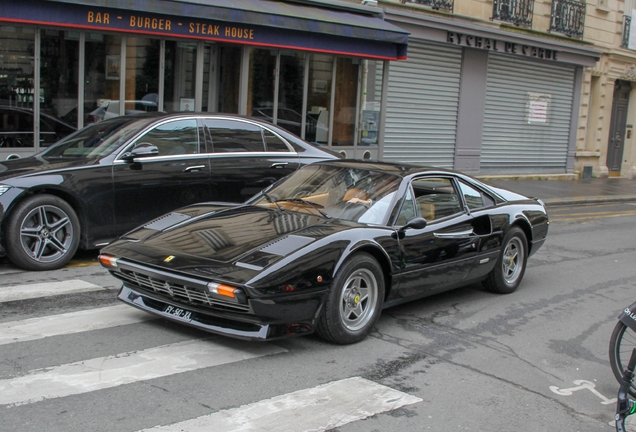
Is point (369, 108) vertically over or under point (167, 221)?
over

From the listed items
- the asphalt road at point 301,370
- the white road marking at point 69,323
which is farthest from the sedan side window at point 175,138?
the white road marking at point 69,323

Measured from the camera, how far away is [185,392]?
14.8ft

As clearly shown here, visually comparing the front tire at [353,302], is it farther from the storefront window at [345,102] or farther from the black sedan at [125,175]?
the storefront window at [345,102]

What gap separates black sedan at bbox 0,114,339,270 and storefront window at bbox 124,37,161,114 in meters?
4.76

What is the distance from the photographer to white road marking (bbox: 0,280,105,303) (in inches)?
256

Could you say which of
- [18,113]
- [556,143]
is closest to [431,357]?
[18,113]

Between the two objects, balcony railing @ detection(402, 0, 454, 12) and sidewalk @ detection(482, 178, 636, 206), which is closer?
sidewalk @ detection(482, 178, 636, 206)

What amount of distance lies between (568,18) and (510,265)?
1871 centimetres

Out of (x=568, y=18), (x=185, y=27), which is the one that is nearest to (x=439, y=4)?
(x=568, y=18)

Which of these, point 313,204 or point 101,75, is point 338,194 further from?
point 101,75

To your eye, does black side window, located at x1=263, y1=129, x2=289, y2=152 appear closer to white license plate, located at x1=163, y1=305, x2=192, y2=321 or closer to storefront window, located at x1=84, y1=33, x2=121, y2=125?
white license plate, located at x1=163, y1=305, x2=192, y2=321

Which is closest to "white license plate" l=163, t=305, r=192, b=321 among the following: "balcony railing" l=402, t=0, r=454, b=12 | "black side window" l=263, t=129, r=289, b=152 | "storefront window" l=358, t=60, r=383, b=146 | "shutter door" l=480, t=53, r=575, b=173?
"black side window" l=263, t=129, r=289, b=152

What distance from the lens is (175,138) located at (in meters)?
8.59

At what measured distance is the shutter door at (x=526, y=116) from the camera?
21833 mm
